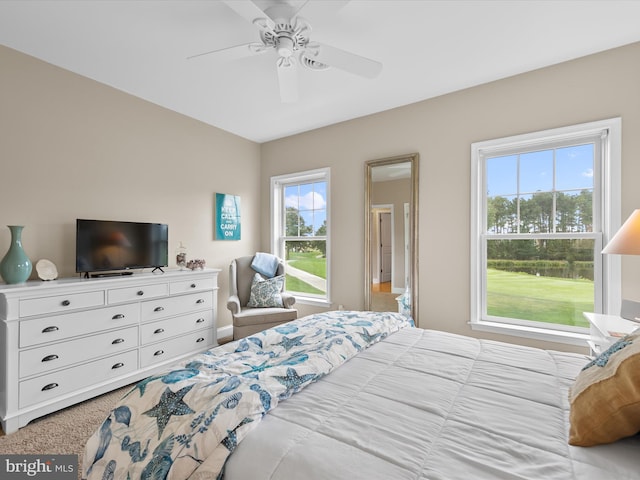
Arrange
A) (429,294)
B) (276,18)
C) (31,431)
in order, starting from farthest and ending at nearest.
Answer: (429,294)
(31,431)
(276,18)

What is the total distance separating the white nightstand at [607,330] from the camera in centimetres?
175

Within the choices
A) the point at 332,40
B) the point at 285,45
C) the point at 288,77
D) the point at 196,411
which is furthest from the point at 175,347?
the point at 332,40

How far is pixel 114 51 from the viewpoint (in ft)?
7.97

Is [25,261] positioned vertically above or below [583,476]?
above

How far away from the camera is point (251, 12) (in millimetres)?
1641

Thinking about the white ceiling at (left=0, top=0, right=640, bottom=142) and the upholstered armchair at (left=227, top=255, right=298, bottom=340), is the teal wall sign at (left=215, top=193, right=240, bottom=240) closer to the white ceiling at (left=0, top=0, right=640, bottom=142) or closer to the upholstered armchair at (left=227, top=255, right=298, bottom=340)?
the upholstered armchair at (left=227, top=255, right=298, bottom=340)

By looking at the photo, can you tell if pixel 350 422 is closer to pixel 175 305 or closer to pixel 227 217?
pixel 175 305

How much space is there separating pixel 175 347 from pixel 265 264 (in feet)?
4.57

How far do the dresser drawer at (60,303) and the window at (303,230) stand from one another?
2.33m

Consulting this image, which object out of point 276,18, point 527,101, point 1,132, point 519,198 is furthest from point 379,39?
point 1,132

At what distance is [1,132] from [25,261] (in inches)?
40.1

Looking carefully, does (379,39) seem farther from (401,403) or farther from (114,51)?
(401,403)

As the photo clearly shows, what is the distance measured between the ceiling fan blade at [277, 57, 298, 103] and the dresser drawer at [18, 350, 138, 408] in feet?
8.42

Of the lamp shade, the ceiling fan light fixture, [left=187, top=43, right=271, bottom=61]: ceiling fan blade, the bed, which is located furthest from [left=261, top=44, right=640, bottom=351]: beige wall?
[left=187, top=43, right=271, bottom=61]: ceiling fan blade
